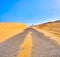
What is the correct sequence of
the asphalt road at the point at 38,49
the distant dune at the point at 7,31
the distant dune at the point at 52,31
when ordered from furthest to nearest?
1. the distant dune at the point at 7,31
2. the distant dune at the point at 52,31
3. the asphalt road at the point at 38,49

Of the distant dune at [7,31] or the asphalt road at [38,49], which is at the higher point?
the distant dune at [7,31]

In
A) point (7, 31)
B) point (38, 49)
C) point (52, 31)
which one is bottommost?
point (38, 49)

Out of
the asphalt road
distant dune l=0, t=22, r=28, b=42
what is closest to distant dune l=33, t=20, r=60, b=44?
the asphalt road

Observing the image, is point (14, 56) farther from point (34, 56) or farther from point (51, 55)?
point (51, 55)

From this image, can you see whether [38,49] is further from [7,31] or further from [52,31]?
[7,31]

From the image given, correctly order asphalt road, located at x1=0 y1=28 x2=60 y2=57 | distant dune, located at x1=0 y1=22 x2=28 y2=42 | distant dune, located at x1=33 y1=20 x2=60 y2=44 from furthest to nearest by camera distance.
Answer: distant dune, located at x1=0 y1=22 x2=28 y2=42 → distant dune, located at x1=33 y1=20 x2=60 y2=44 → asphalt road, located at x1=0 y1=28 x2=60 y2=57

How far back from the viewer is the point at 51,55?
12016 mm

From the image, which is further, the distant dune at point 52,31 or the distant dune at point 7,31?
the distant dune at point 7,31

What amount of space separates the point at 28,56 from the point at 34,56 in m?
0.49

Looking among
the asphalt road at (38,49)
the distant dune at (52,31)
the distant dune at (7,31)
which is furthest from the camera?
the distant dune at (7,31)

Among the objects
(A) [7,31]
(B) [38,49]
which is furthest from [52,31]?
(B) [38,49]

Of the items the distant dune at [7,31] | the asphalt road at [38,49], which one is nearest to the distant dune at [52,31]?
the asphalt road at [38,49]

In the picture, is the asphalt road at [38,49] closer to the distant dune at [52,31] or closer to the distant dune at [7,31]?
the distant dune at [52,31]

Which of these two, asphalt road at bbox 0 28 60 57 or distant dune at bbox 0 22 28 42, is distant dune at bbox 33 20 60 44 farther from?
distant dune at bbox 0 22 28 42
